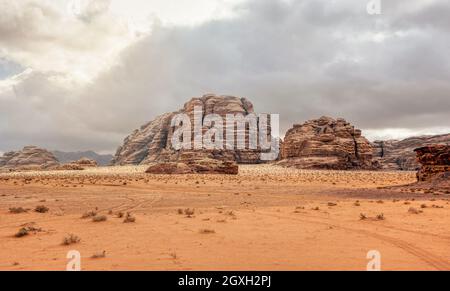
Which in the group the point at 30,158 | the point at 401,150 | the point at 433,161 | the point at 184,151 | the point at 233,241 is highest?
the point at 401,150

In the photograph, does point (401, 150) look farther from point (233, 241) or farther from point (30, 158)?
point (30, 158)

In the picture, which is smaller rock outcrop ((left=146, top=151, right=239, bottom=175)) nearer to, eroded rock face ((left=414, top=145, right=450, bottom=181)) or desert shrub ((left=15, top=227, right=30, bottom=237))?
eroded rock face ((left=414, top=145, right=450, bottom=181))

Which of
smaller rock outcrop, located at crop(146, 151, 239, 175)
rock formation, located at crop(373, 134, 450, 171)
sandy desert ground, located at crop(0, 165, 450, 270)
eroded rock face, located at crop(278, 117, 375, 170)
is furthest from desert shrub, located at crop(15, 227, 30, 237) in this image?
rock formation, located at crop(373, 134, 450, 171)

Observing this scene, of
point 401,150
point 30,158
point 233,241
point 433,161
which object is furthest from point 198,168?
point 401,150

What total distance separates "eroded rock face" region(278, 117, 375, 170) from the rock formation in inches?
1514

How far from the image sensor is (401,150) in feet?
524

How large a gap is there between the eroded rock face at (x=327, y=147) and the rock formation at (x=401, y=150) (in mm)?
A: 38456

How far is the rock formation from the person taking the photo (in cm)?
13938

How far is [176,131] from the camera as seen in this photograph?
14900 centimetres

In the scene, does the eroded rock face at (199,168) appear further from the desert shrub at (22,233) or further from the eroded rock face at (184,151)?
the desert shrub at (22,233)

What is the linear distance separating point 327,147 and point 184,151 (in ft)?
156
